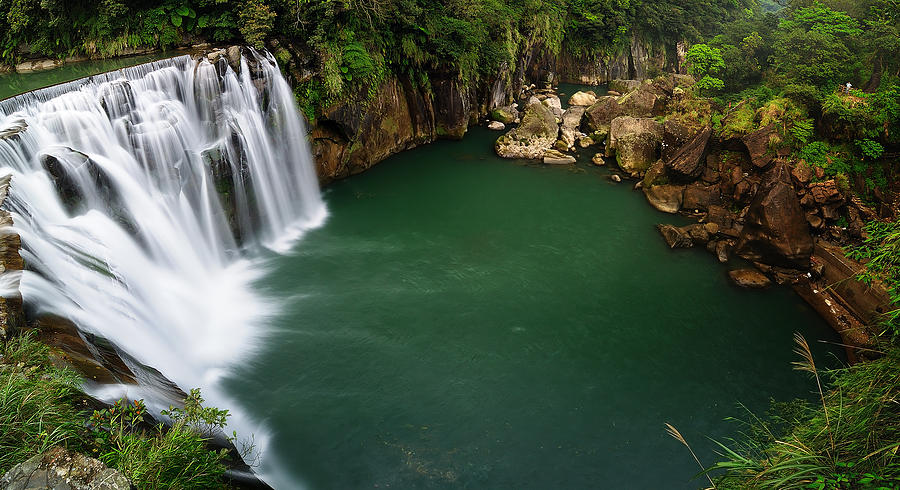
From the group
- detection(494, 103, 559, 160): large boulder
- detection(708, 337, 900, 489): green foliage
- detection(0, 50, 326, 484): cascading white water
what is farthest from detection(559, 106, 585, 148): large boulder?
detection(708, 337, 900, 489): green foliage

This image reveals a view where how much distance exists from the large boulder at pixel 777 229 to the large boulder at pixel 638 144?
5524 millimetres

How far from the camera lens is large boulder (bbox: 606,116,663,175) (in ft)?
63.5

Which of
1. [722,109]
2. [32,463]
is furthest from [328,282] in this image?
[722,109]

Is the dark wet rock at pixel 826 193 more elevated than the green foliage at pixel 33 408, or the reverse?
the green foliage at pixel 33 408

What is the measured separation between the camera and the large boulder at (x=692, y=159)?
16.8 metres

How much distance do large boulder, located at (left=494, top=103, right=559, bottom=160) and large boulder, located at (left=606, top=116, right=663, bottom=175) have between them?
130 inches

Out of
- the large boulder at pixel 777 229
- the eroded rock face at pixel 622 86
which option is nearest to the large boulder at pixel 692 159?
the large boulder at pixel 777 229

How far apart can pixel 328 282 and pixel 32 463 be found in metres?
9.26

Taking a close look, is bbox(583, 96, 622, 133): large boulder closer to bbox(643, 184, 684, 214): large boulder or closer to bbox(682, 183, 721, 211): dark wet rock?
bbox(643, 184, 684, 214): large boulder

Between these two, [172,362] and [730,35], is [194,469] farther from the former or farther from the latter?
[730,35]

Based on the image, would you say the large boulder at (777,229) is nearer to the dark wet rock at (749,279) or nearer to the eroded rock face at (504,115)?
the dark wet rock at (749,279)

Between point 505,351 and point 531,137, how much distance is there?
1358 centimetres

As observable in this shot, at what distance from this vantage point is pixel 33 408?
4207 millimetres

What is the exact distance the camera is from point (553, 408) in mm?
9438
